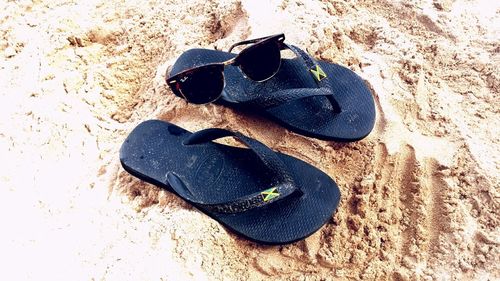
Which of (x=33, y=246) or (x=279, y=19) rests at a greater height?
(x=279, y=19)

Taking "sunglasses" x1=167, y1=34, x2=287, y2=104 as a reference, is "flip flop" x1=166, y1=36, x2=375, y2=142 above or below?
below

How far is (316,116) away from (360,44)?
0.48 m

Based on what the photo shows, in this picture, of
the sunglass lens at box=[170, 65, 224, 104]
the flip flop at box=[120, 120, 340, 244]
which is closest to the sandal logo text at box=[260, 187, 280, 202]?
the flip flop at box=[120, 120, 340, 244]

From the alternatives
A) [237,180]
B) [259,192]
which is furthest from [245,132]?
[259,192]

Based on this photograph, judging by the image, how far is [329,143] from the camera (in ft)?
4.99

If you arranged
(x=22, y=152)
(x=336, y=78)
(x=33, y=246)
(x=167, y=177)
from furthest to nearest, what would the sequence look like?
1. (x=336, y=78)
2. (x=22, y=152)
3. (x=167, y=177)
4. (x=33, y=246)

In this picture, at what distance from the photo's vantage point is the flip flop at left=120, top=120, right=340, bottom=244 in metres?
1.30

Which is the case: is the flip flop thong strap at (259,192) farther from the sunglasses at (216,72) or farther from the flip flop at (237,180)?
the sunglasses at (216,72)

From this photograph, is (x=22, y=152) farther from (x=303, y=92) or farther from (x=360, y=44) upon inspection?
(x=360, y=44)

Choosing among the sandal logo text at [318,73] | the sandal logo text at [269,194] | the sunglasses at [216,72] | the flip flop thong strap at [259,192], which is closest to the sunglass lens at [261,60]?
the sunglasses at [216,72]

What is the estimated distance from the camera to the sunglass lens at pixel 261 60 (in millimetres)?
1491

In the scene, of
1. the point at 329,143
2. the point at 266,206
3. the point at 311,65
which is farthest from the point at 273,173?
the point at 311,65

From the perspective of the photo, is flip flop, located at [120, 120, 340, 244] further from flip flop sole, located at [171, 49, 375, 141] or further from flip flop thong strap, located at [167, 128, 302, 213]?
flip flop sole, located at [171, 49, 375, 141]

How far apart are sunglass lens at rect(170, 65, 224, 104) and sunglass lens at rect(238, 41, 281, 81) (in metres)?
0.09
